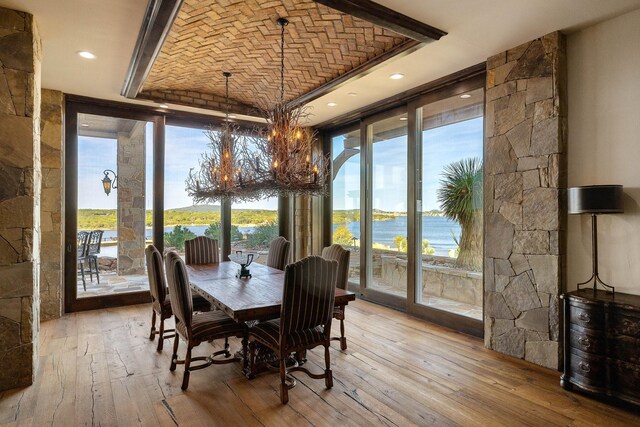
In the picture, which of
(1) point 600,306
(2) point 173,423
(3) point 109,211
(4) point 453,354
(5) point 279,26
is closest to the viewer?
(2) point 173,423

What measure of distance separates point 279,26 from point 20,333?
3.34 meters

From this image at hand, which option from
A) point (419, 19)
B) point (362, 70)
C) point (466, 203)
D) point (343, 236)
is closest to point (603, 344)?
point (466, 203)

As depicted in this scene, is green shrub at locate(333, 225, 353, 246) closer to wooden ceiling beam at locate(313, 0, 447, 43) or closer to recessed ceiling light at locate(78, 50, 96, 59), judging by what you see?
wooden ceiling beam at locate(313, 0, 447, 43)

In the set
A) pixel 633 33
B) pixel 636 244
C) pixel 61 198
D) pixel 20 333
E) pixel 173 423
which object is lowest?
pixel 173 423

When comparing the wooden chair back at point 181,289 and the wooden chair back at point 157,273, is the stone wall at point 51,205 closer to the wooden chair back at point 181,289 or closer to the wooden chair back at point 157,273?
the wooden chair back at point 157,273

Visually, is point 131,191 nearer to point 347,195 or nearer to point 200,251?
point 200,251

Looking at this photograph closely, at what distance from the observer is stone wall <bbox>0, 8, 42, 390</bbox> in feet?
9.12

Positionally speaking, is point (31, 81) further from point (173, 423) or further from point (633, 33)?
point (633, 33)

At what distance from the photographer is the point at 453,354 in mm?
3498

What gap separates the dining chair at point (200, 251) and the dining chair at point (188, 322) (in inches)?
69.7

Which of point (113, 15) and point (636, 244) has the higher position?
point (113, 15)

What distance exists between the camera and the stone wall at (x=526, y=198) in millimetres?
3160

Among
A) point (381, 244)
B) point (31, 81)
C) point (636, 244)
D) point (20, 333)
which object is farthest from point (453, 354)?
point (31, 81)

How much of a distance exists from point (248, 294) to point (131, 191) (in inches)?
140
